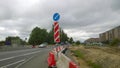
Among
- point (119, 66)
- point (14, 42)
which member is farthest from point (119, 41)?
point (119, 66)

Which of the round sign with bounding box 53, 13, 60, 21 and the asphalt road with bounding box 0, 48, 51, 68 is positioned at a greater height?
the round sign with bounding box 53, 13, 60, 21

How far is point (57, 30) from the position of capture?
15672mm

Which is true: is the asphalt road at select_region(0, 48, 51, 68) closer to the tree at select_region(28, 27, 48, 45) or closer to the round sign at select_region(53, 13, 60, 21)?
the round sign at select_region(53, 13, 60, 21)

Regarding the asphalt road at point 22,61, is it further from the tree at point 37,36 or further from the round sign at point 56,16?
the tree at point 37,36

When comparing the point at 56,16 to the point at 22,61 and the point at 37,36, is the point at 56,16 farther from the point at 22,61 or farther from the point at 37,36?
the point at 37,36

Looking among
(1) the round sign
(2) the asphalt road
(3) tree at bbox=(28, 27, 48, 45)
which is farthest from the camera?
(3) tree at bbox=(28, 27, 48, 45)

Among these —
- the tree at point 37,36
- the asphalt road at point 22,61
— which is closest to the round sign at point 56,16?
the asphalt road at point 22,61

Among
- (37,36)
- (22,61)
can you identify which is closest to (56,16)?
(22,61)

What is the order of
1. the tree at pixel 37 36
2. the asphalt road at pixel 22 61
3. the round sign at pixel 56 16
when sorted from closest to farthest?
the round sign at pixel 56 16 < the asphalt road at pixel 22 61 < the tree at pixel 37 36

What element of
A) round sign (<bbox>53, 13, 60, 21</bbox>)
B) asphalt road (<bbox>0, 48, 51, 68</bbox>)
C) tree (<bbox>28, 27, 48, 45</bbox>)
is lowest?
asphalt road (<bbox>0, 48, 51, 68</bbox>)

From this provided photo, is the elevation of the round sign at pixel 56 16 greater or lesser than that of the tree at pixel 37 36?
lesser

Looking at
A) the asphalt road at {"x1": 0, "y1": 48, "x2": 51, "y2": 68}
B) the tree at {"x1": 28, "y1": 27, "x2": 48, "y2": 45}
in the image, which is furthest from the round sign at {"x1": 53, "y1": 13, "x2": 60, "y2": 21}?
the tree at {"x1": 28, "y1": 27, "x2": 48, "y2": 45}

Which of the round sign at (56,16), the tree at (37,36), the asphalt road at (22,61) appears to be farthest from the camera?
the tree at (37,36)

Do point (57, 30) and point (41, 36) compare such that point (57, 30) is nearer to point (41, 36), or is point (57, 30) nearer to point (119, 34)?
point (119, 34)
